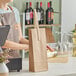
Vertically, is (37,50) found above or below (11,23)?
below

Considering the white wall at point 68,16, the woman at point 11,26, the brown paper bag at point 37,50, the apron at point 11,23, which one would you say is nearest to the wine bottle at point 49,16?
the white wall at point 68,16

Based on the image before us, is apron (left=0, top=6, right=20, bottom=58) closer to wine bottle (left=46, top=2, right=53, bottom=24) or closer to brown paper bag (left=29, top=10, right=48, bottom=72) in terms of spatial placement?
brown paper bag (left=29, top=10, right=48, bottom=72)

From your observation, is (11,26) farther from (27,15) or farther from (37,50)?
(27,15)

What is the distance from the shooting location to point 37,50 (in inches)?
74.8

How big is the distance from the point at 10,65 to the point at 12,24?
0.86 meters

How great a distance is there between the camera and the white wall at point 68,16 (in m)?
4.81

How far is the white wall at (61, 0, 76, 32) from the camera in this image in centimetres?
481

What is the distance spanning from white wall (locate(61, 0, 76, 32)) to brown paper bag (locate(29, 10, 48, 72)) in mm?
2908

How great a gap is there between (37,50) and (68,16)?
3033mm

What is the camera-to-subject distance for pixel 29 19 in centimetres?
427

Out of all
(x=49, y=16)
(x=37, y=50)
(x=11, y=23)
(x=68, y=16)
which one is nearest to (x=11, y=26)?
(x=11, y=23)

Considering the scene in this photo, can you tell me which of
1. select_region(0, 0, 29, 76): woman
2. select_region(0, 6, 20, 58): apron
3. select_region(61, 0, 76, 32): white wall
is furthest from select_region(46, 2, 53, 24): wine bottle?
select_region(0, 6, 20, 58): apron

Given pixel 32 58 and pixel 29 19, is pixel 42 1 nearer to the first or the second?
pixel 29 19

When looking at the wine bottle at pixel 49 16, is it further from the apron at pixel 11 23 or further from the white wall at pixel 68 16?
the apron at pixel 11 23
